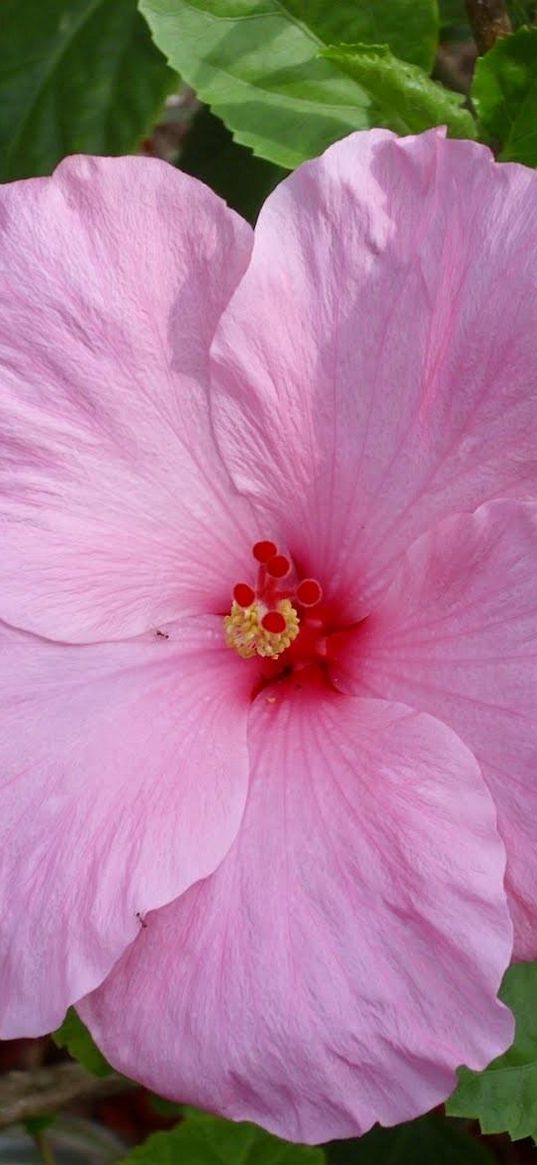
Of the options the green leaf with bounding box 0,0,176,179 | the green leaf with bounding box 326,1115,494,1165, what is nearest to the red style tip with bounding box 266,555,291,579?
the green leaf with bounding box 0,0,176,179

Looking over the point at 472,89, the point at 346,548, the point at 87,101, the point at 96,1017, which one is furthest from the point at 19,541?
the point at 87,101

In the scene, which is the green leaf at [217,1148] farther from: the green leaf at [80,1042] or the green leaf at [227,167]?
the green leaf at [227,167]

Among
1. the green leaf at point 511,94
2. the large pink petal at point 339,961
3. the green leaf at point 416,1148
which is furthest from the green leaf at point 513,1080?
the green leaf at point 511,94

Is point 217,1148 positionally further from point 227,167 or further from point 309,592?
point 227,167

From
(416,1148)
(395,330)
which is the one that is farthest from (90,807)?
(416,1148)

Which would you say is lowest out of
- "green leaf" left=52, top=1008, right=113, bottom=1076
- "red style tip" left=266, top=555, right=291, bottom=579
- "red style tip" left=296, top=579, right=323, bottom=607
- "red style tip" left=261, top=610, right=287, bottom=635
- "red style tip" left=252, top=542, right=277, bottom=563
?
"green leaf" left=52, top=1008, right=113, bottom=1076

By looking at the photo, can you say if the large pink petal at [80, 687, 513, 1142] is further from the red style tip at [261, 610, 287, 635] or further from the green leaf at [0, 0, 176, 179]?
the green leaf at [0, 0, 176, 179]

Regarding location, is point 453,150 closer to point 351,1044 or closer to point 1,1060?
point 351,1044
